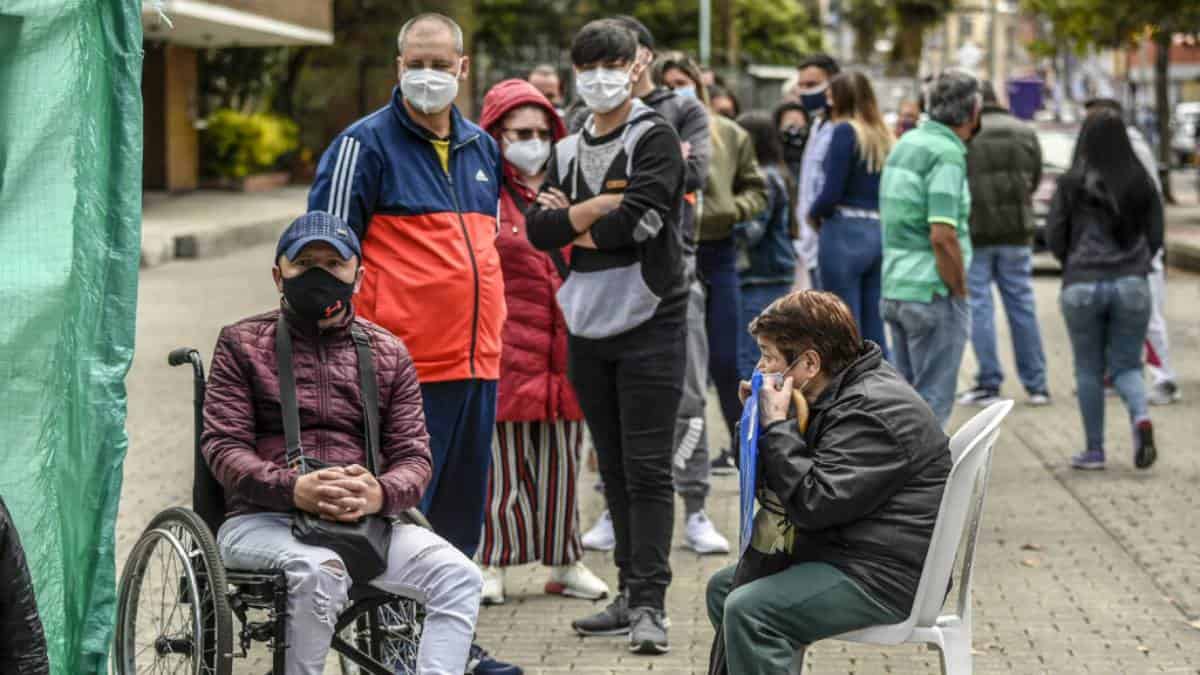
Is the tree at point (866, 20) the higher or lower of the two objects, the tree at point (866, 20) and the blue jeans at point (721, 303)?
the higher

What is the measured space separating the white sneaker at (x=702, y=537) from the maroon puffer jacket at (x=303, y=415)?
2907mm

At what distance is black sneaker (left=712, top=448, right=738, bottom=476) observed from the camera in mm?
9742

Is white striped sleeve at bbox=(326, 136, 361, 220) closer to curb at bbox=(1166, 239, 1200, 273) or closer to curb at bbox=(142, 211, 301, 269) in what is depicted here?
curb at bbox=(142, 211, 301, 269)

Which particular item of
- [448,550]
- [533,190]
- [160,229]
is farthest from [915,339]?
[160,229]

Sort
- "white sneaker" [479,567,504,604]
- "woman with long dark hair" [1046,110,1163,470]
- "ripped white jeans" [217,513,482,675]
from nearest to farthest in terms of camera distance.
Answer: "ripped white jeans" [217,513,482,675]
"white sneaker" [479,567,504,604]
"woman with long dark hair" [1046,110,1163,470]

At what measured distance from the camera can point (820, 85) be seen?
1248cm

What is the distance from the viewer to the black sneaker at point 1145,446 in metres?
9.72

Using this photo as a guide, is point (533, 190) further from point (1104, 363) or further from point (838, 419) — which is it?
point (1104, 363)

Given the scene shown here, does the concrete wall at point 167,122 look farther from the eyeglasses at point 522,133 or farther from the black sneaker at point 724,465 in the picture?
the eyeglasses at point 522,133

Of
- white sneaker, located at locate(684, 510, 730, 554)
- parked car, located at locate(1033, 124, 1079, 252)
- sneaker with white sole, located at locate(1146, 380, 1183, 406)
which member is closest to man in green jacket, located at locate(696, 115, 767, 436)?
white sneaker, located at locate(684, 510, 730, 554)

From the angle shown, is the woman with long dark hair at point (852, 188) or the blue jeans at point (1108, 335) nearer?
the blue jeans at point (1108, 335)

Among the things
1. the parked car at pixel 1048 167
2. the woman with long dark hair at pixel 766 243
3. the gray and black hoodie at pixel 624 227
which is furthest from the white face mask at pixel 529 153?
the parked car at pixel 1048 167

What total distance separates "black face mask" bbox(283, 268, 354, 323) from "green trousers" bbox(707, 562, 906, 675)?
127 cm

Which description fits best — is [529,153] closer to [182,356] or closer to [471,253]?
[471,253]
